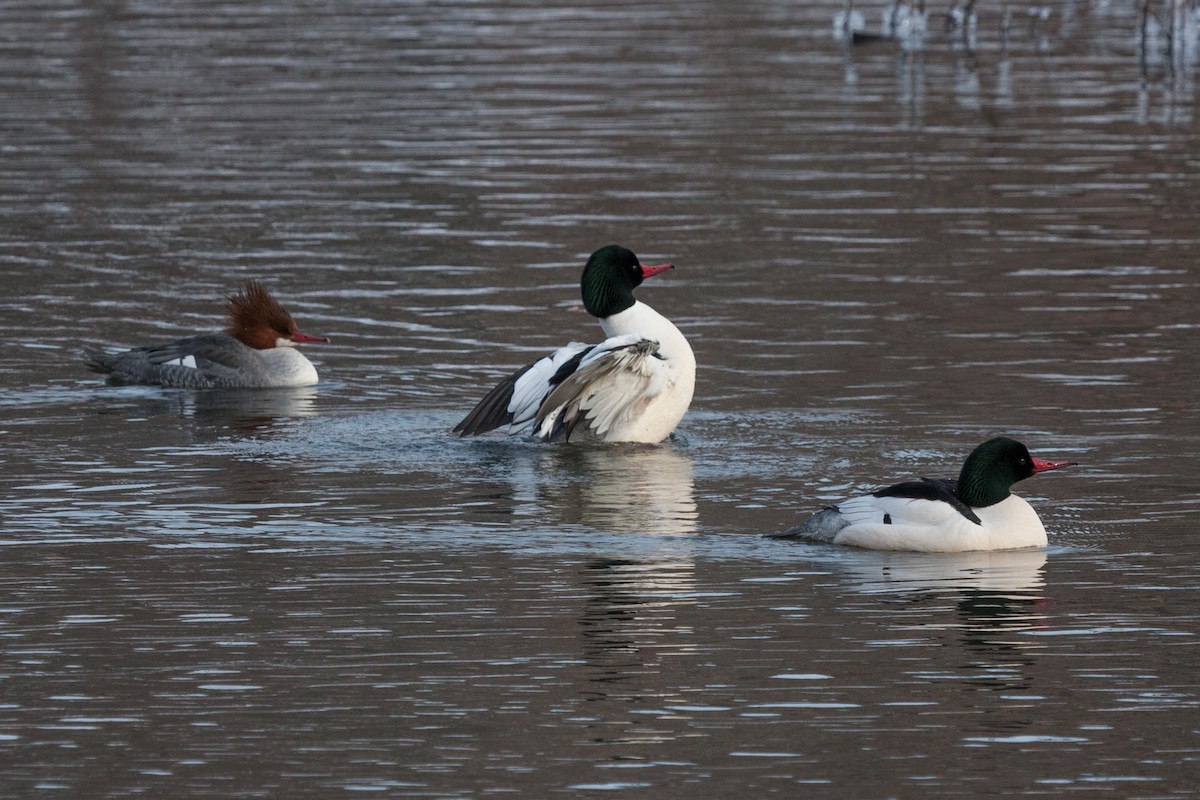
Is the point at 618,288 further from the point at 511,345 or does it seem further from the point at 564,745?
the point at 564,745

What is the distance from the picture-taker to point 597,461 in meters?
12.7

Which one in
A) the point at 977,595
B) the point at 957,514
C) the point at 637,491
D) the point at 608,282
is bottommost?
the point at 977,595

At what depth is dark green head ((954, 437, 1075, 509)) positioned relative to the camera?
33.2ft

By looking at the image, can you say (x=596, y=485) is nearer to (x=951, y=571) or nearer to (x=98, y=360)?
(x=951, y=571)

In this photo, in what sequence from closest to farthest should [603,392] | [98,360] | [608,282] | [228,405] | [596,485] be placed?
[596,485] < [603,392] < [608,282] < [228,405] < [98,360]

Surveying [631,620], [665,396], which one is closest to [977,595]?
[631,620]

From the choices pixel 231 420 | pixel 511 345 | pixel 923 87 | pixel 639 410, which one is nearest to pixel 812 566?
pixel 639 410

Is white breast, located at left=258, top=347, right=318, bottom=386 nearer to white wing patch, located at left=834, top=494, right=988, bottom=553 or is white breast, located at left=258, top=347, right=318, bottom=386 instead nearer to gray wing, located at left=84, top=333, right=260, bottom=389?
gray wing, located at left=84, top=333, right=260, bottom=389

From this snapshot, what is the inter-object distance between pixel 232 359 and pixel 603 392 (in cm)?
330

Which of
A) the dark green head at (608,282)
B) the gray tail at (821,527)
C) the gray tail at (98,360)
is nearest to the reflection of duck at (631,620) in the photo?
the gray tail at (821,527)

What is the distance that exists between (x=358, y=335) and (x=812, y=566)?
7423mm

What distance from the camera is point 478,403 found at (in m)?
13.4

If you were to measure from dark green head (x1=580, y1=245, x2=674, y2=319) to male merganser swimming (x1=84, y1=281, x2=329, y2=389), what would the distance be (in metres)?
2.45

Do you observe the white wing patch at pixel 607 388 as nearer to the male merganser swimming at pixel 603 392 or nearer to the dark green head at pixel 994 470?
the male merganser swimming at pixel 603 392
